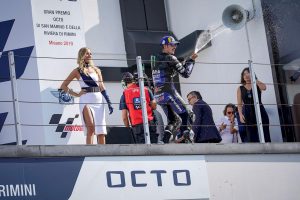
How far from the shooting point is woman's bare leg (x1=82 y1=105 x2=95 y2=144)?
25.0 ft

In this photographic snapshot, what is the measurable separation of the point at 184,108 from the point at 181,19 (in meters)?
2.96

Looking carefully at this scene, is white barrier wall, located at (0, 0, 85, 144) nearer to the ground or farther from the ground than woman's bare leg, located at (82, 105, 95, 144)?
farther from the ground

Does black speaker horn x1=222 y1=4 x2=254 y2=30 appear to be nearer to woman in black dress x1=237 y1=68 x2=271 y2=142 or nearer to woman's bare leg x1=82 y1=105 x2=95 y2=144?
woman in black dress x1=237 y1=68 x2=271 y2=142

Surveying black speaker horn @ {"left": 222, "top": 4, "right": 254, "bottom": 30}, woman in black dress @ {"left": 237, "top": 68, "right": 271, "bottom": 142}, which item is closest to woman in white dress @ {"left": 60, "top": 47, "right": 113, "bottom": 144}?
woman in black dress @ {"left": 237, "top": 68, "right": 271, "bottom": 142}

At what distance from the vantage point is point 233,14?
9.51 m

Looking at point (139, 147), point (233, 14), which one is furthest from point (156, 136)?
point (233, 14)

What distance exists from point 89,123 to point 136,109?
0.51 meters

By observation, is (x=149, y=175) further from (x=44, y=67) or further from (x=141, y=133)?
(x=44, y=67)

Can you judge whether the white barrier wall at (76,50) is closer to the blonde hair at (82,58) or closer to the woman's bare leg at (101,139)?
the blonde hair at (82,58)

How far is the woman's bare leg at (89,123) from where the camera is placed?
7.62m

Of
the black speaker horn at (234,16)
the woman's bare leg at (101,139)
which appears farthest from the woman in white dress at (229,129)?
the woman's bare leg at (101,139)

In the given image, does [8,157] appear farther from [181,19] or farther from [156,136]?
[181,19]

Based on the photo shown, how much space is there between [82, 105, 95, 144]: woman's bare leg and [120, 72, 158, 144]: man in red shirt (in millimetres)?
302

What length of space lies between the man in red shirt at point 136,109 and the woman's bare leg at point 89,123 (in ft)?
0.99
